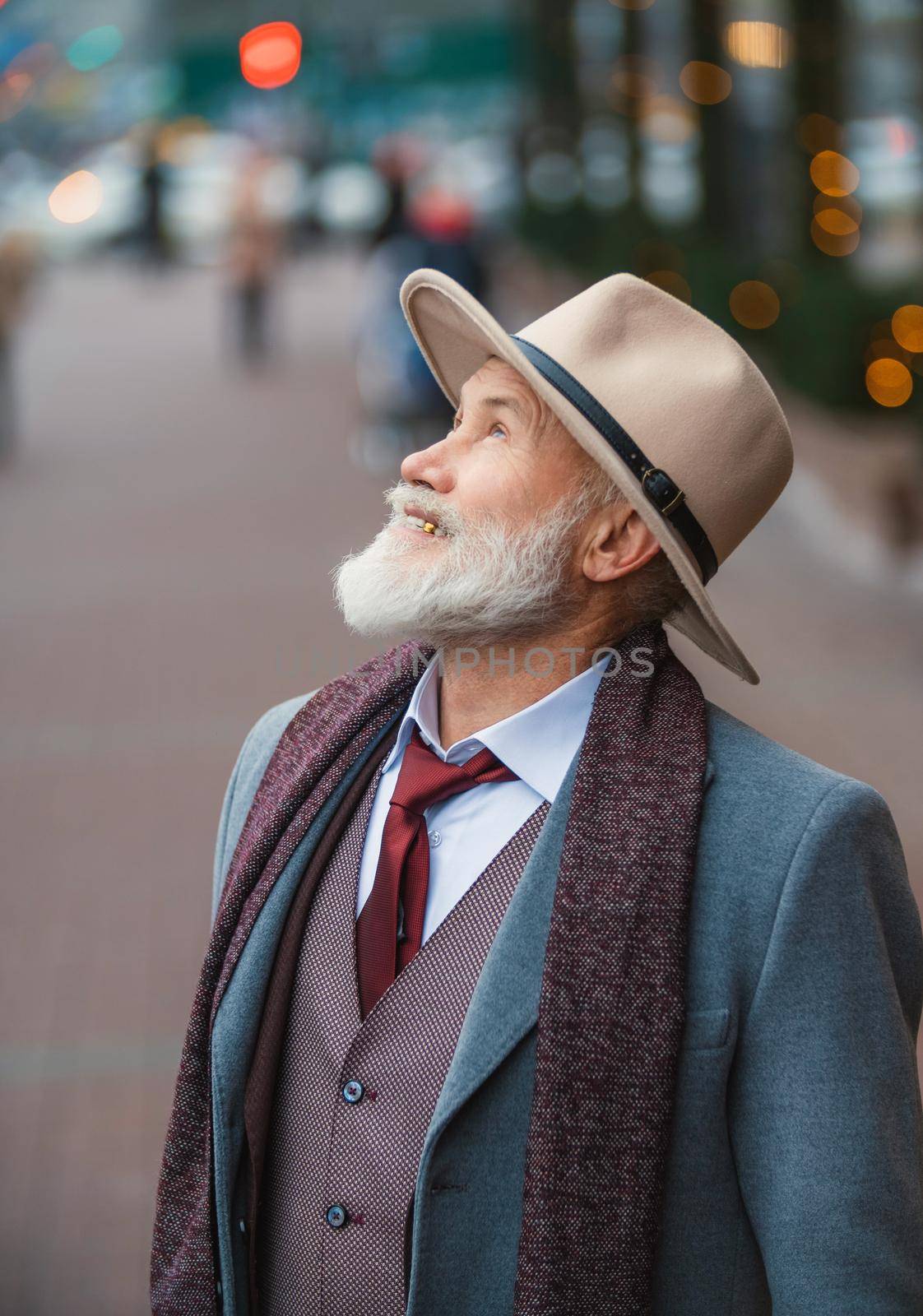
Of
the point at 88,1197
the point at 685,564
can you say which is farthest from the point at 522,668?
the point at 88,1197

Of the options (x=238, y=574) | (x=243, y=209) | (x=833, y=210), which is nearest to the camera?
(x=238, y=574)

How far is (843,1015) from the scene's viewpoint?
1.88 meters

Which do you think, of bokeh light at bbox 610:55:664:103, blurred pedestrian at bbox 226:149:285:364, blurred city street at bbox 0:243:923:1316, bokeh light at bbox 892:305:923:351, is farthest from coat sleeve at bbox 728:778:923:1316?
bokeh light at bbox 610:55:664:103

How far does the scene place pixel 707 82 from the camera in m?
18.1

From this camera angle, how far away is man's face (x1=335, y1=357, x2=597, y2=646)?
6.94 feet

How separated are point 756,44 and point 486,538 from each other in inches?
660

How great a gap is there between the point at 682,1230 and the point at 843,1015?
350mm

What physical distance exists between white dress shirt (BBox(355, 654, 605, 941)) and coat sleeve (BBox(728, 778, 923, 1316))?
39 centimetres

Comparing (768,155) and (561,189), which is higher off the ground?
(561,189)

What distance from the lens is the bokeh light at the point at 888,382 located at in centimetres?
1295

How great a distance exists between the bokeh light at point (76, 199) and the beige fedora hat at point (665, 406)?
123 feet

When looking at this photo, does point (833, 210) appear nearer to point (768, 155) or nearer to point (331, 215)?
point (768, 155)

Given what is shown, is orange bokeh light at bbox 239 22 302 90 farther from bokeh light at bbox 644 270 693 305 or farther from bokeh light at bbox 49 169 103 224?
bokeh light at bbox 644 270 693 305

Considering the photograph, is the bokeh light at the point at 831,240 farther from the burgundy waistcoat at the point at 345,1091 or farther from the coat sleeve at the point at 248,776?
the burgundy waistcoat at the point at 345,1091
